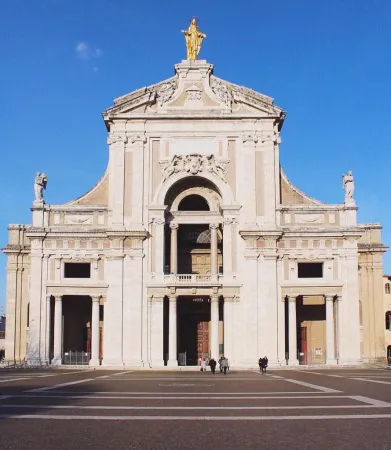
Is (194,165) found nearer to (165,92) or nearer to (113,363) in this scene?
(165,92)

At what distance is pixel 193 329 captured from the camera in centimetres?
5553

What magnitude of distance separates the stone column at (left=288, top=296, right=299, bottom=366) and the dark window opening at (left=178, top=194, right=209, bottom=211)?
994cm

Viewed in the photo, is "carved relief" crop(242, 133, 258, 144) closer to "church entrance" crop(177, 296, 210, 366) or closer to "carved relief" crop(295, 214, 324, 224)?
"carved relief" crop(295, 214, 324, 224)

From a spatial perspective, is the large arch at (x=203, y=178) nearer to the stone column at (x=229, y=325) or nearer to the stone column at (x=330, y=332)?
the stone column at (x=229, y=325)

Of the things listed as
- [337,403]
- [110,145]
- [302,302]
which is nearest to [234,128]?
[110,145]

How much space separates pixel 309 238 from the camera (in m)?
52.7

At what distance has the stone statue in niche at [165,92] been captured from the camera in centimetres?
5450

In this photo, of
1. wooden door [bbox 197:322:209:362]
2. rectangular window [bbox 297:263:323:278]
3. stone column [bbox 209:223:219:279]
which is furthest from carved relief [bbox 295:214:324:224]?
wooden door [bbox 197:322:209:362]

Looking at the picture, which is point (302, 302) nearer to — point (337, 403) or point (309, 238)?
point (309, 238)

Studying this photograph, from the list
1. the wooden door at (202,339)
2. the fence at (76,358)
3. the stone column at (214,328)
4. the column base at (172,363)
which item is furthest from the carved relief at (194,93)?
the fence at (76,358)

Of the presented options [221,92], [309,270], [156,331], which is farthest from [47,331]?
[221,92]

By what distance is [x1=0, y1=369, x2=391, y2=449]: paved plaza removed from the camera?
519 inches

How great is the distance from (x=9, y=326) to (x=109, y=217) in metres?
12.8

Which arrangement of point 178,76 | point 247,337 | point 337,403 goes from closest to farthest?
point 337,403, point 247,337, point 178,76
